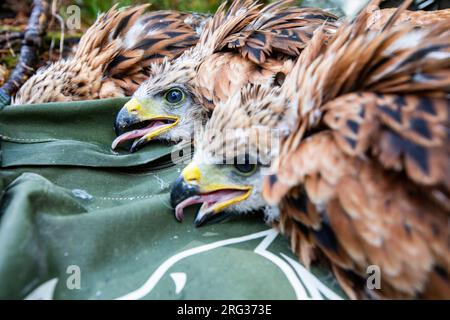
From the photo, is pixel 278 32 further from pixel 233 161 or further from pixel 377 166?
pixel 377 166

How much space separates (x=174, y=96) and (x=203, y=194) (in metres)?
1.01

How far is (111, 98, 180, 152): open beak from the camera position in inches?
93.3

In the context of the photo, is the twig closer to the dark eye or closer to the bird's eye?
the bird's eye

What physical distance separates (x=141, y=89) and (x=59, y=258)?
1.34 m

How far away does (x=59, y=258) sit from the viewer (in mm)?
1456

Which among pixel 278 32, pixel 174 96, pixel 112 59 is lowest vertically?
pixel 174 96

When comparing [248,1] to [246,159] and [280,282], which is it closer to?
[246,159]

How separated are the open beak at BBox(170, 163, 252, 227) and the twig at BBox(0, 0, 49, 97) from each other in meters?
1.90

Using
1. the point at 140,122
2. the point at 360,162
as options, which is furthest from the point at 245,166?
the point at 140,122

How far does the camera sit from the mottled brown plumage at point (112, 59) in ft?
9.00

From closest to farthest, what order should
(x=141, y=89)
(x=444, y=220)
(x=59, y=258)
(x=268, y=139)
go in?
(x=444, y=220) → (x=59, y=258) → (x=268, y=139) → (x=141, y=89)

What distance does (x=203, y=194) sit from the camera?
5.83ft
